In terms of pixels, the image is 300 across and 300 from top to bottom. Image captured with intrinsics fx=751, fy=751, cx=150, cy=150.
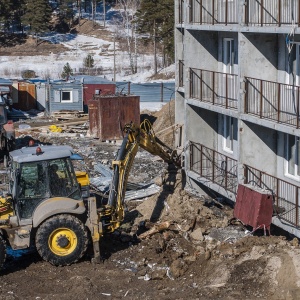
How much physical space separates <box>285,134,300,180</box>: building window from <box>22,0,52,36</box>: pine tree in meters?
76.1

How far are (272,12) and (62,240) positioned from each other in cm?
745

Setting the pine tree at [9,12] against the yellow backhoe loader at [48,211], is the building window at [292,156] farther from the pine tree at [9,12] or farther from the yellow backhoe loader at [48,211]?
the pine tree at [9,12]

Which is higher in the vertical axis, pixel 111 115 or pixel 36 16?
pixel 36 16

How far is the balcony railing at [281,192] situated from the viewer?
680 inches

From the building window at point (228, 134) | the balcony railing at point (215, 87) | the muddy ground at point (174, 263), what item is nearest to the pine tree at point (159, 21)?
the balcony railing at point (215, 87)

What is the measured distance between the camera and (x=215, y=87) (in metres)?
21.5

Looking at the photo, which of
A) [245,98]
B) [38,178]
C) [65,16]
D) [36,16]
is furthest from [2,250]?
[65,16]

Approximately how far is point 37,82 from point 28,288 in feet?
116

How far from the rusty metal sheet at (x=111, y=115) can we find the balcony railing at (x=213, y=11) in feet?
49.4

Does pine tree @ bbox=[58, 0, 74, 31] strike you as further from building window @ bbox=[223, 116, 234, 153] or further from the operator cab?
the operator cab

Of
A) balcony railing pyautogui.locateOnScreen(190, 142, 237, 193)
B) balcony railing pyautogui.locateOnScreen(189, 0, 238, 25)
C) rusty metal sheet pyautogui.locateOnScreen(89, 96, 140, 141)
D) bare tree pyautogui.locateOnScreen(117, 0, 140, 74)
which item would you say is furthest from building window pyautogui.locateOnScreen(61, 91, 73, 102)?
bare tree pyautogui.locateOnScreen(117, 0, 140, 74)

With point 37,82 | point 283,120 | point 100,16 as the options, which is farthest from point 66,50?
point 283,120

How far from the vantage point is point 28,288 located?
15.8 metres

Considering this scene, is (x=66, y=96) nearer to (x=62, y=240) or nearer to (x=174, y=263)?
(x=62, y=240)
